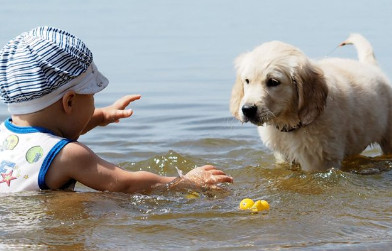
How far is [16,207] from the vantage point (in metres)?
5.16

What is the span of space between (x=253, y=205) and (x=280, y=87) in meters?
1.50

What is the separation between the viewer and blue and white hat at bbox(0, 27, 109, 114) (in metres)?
5.23

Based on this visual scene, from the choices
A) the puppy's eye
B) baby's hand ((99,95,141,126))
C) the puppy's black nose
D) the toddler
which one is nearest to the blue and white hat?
the toddler

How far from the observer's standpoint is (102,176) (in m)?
5.29

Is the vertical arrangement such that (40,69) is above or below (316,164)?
above

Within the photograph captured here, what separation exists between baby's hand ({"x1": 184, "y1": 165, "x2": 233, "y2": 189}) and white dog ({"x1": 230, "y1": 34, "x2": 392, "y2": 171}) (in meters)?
1.09

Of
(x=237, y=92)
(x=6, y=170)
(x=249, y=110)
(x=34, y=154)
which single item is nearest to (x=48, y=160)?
(x=34, y=154)

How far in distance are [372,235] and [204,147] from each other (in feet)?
12.7

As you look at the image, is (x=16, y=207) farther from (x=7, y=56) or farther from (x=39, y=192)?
(x=7, y=56)

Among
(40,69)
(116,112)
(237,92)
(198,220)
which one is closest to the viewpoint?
(198,220)

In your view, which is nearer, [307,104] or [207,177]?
[207,177]

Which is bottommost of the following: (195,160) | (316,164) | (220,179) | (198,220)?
(195,160)

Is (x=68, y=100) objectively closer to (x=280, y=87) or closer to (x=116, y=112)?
(x=116, y=112)

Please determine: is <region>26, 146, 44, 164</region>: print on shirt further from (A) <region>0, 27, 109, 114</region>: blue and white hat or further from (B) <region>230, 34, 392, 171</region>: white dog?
(B) <region>230, 34, 392, 171</region>: white dog
